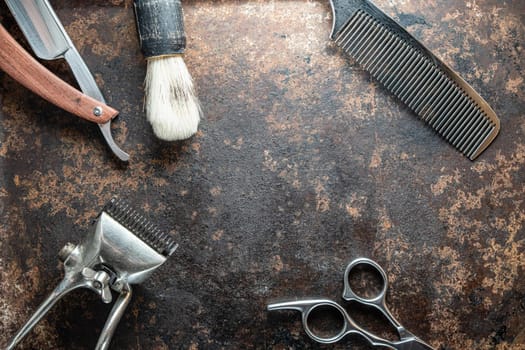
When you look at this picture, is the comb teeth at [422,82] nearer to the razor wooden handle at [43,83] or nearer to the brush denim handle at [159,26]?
the brush denim handle at [159,26]

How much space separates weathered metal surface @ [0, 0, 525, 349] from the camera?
1.51m

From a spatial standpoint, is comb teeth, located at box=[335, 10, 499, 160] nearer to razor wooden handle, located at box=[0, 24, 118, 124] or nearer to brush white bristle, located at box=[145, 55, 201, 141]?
brush white bristle, located at box=[145, 55, 201, 141]

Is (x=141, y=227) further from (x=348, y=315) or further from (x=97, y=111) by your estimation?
(x=348, y=315)

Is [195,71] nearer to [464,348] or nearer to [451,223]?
[451,223]

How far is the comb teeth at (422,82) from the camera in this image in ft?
4.93

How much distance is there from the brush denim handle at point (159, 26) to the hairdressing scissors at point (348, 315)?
0.67m

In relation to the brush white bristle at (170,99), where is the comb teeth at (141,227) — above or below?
below

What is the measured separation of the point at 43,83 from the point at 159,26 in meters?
0.31

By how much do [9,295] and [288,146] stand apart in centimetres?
79

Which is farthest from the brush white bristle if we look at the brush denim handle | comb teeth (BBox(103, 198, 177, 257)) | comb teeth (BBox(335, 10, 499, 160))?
comb teeth (BBox(335, 10, 499, 160))

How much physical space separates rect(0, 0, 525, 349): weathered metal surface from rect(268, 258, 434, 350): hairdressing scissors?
0.11ft

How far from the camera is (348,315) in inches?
58.9

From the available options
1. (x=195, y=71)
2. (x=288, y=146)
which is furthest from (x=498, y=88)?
(x=195, y=71)

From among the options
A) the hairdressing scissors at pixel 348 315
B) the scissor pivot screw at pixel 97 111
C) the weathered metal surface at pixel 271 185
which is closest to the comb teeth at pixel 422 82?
the weathered metal surface at pixel 271 185
